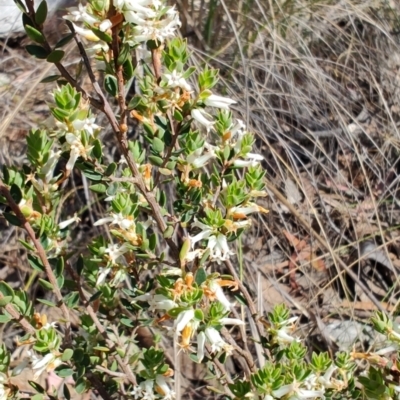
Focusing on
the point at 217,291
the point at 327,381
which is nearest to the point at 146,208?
the point at 217,291

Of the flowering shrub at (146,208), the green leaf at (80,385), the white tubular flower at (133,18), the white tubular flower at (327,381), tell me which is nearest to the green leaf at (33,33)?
the flowering shrub at (146,208)

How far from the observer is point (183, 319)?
33.0 inches

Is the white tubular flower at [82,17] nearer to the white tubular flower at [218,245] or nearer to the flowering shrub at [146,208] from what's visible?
the flowering shrub at [146,208]

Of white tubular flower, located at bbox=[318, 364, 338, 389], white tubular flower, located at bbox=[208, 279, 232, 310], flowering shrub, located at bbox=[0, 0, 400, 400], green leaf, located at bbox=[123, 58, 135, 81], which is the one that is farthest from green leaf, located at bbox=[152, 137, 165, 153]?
white tubular flower, located at bbox=[318, 364, 338, 389]

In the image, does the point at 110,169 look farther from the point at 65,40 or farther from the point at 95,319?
the point at 95,319

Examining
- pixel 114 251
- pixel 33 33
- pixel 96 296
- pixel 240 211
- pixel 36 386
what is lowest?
pixel 36 386

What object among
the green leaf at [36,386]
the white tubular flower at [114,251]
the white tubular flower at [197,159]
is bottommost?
the green leaf at [36,386]

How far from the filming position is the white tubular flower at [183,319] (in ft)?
2.72

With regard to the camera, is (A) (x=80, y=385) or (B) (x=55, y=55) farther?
(A) (x=80, y=385)

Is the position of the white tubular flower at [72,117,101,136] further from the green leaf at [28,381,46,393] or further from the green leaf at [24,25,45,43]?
the green leaf at [28,381,46,393]

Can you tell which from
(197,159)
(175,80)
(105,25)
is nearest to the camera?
(105,25)

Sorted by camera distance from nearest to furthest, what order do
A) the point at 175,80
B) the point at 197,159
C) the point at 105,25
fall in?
the point at 105,25, the point at 175,80, the point at 197,159

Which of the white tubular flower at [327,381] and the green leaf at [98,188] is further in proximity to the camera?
the white tubular flower at [327,381]

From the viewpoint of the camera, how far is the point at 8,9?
8.38 feet
